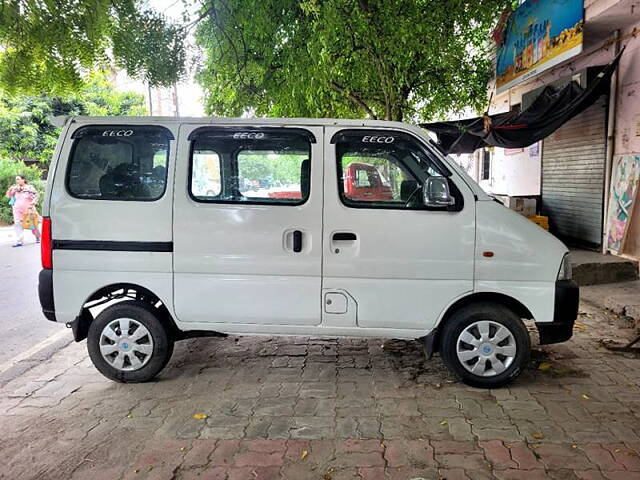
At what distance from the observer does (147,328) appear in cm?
415

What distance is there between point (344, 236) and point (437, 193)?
772mm

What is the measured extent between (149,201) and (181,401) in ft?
5.16

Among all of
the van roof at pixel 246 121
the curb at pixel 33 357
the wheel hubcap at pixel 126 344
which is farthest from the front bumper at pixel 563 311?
the curb at pixel 33 357

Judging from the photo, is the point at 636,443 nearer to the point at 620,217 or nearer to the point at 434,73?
the point at 620,217

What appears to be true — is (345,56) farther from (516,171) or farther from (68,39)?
(68,39)

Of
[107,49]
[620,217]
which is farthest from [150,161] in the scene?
[620,217]

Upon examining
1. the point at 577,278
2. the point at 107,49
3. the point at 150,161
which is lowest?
the point at 577,278

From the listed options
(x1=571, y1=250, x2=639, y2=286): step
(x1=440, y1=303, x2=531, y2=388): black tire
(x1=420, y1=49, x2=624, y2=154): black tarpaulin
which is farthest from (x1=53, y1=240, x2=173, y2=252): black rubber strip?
(x1=571, y1=250, x2=639, y2=286): step

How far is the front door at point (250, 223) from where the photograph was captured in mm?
3988

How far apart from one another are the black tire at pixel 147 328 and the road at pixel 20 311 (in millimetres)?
1347

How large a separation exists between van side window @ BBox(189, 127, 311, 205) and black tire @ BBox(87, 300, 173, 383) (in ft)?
3.45

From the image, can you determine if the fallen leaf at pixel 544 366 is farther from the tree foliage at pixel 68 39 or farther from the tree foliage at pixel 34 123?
the tree foliage at pixel 34 123

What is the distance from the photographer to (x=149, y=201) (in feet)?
13.3

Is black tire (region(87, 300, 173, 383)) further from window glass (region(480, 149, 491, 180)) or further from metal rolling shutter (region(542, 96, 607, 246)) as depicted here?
window glass (region(480, 149, 491, 180))
